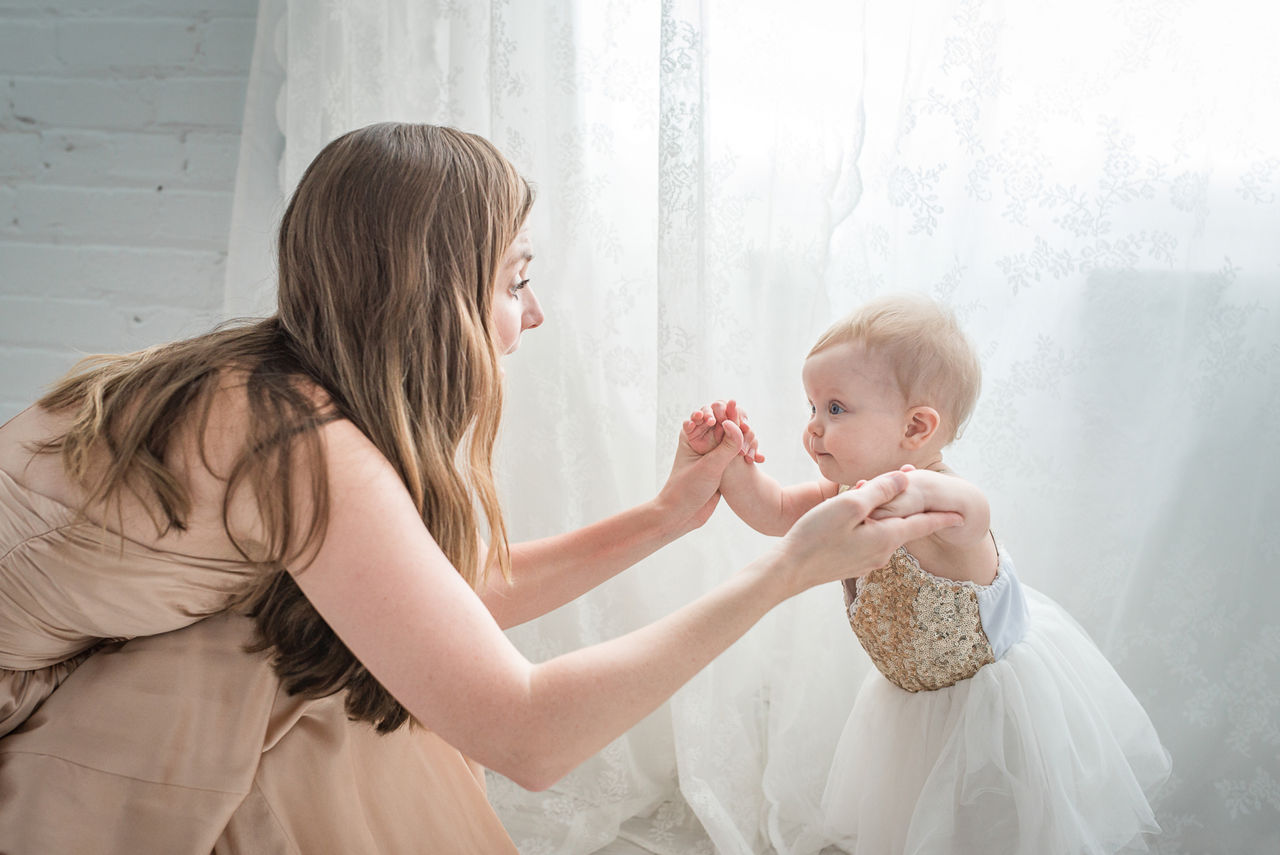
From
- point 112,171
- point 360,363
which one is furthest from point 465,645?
point 112,171

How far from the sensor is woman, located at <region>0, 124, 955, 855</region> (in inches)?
34.7

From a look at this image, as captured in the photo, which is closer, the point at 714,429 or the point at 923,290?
the point at 714,429

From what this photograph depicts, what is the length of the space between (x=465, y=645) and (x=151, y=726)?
Answer: 37 centimetres

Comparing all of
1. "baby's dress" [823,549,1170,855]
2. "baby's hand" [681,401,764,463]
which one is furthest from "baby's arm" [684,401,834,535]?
"baby's dress" [823,549,1170,855]

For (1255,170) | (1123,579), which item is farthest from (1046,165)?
(1123,579)

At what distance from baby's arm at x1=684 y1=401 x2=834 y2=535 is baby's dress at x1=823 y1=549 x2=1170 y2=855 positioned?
0.14 m

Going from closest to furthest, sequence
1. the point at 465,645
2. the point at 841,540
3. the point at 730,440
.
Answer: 1. the point at 465,645
2. the point at 841,540
3. the point at 730,440

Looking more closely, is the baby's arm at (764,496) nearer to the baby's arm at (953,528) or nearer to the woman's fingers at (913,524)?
the baby's arm at (953,528)

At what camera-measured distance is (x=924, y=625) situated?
1209 mm

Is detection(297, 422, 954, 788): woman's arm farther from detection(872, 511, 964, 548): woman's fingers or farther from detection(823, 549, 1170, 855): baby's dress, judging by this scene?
detection(823, 549, 1170, 855): baby's dress

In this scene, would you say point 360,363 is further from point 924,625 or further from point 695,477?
point 924,625

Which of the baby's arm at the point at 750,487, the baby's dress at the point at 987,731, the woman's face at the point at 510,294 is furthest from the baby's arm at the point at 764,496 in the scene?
the woman's face at the point at 510,294

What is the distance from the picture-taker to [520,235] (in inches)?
44.2

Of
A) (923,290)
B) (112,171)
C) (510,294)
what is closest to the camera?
(510,294)
